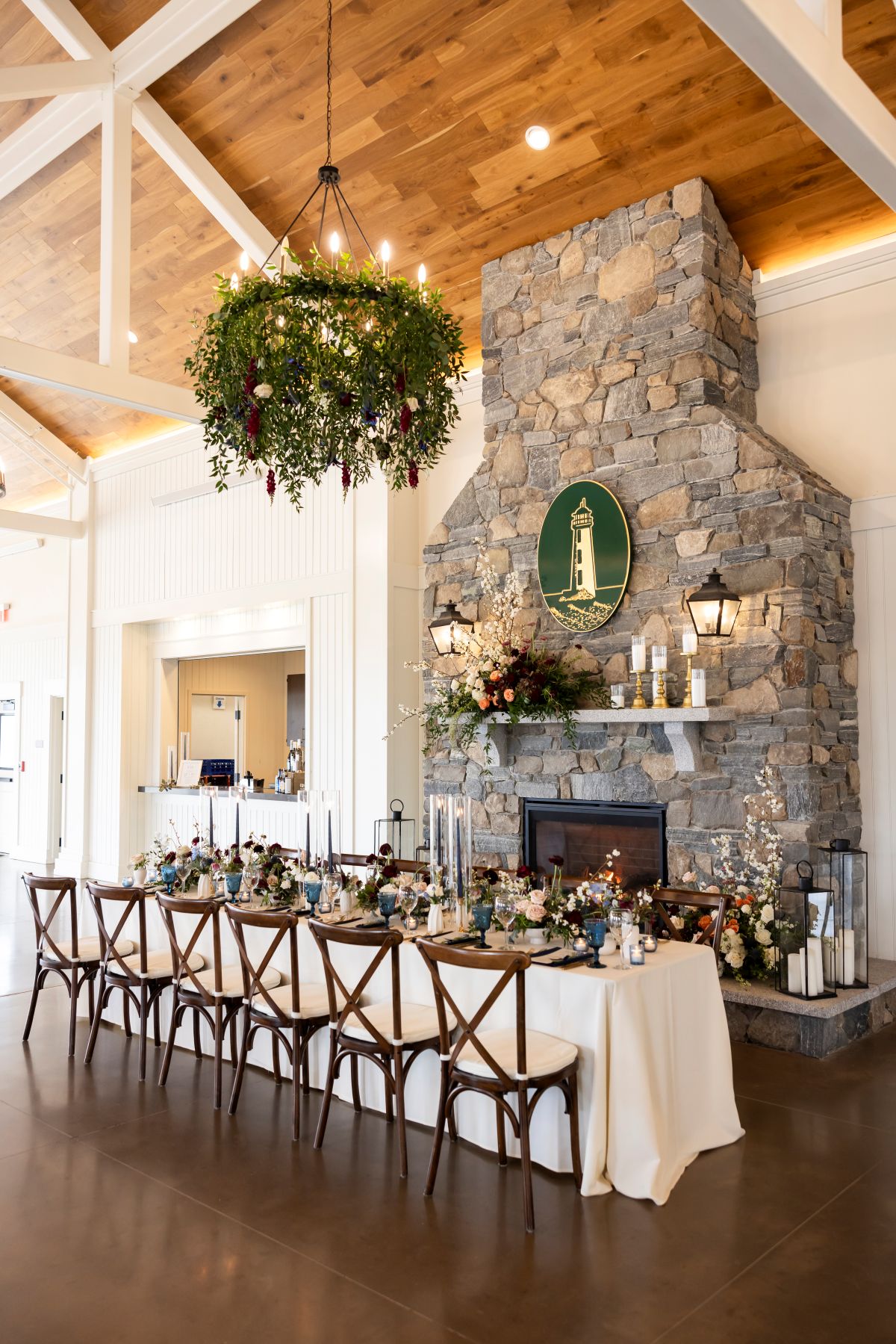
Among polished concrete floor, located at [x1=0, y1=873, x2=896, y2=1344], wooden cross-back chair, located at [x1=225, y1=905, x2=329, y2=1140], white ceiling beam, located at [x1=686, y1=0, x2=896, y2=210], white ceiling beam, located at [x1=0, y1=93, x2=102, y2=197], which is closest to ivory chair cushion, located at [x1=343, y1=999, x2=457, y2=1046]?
wooden cross-back chair, located at [x1=225, y1=905, x2=329, y2=1140]

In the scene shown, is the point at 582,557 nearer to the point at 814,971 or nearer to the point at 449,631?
the point at 449,631

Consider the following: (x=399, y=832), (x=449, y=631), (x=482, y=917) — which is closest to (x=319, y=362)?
(x=482, y=917)

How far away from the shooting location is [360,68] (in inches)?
241

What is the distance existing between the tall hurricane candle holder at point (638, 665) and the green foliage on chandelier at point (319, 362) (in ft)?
8.05

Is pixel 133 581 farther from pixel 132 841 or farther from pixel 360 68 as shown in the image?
pixel 360 68

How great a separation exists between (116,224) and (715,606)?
474 cm

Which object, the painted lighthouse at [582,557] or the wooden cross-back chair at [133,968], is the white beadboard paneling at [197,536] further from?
the wooden cross-back chair at [133,968]

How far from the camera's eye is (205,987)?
14.7ft

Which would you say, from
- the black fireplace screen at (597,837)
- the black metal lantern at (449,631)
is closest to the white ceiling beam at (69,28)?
the black metal lantern at (449,631)

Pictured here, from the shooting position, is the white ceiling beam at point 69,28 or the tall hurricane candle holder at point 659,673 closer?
the tall hurricane candle holder at point 659,673

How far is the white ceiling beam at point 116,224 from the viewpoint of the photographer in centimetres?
668

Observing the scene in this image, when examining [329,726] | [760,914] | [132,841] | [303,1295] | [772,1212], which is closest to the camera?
[303,1295]

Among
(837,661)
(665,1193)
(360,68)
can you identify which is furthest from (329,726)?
(665,1193)

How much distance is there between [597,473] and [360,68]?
9.32ft
